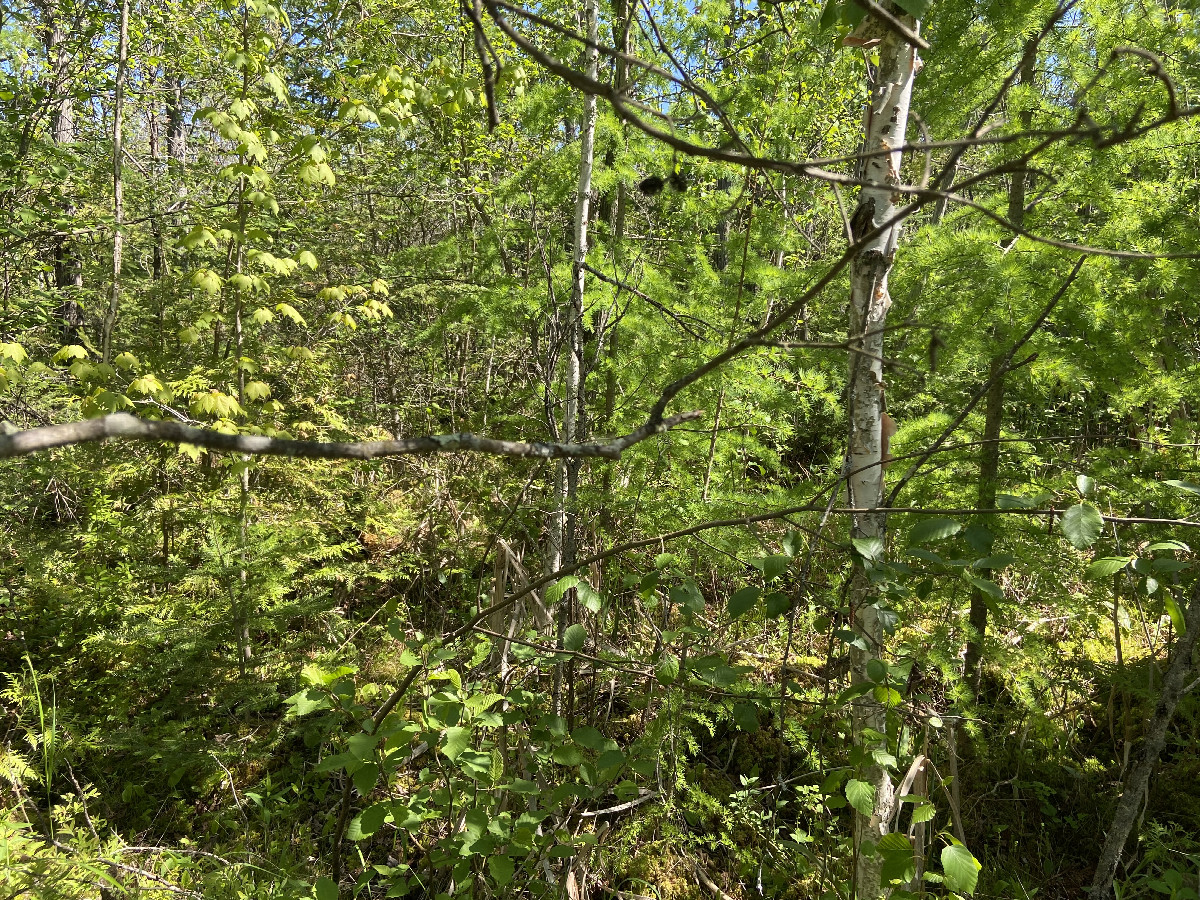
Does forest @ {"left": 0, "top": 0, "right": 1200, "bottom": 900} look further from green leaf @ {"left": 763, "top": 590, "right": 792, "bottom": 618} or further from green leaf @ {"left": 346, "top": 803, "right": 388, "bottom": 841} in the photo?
green leaf @ {"left": 763, "top": 590, "right": 792, "bottom": 618}

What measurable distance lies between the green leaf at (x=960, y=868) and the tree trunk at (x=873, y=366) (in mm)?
301

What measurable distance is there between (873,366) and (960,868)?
1527mm

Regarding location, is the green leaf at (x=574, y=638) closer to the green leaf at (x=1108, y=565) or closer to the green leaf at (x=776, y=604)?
the green leaf at (x=776, y=604)

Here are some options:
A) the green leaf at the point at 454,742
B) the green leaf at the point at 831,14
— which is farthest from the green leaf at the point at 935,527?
the green leaf at the point at 454,742

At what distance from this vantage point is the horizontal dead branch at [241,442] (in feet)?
1.90

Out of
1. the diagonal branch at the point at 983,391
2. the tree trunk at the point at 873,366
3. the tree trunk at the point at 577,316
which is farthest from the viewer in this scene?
the tree trunk at the point at 577,316

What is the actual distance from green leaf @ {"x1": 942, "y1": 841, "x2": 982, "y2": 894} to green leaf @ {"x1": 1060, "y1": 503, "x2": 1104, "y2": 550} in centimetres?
95

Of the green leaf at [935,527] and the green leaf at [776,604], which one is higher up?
the green leaf at [935,527]

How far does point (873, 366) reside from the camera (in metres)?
2.27

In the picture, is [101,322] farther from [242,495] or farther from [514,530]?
[514,530]

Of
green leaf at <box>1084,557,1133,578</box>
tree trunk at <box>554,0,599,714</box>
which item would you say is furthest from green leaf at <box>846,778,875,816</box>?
tree trunk at <box>554,0,599,714</box>

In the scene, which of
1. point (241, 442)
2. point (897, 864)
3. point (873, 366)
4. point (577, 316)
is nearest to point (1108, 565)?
point (897, 864)

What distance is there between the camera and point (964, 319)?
2.88m

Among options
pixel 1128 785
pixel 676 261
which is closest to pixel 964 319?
pixel 676 261
